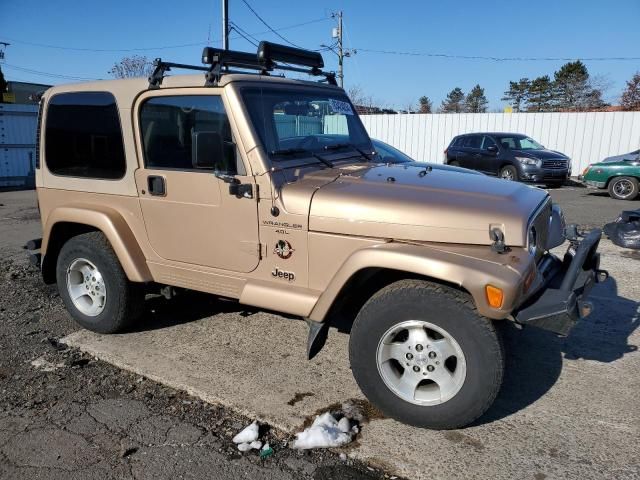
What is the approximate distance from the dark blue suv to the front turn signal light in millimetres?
13711

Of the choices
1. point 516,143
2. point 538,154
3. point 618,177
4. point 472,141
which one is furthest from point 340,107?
point 472,141

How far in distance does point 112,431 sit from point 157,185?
1.72 metres

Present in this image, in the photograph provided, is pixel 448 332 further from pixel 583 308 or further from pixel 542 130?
pixel 542 130

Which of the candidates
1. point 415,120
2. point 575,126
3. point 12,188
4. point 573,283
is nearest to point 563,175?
point 575,126

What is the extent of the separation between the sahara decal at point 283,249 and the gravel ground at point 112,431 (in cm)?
106

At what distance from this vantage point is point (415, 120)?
2245 centimetres

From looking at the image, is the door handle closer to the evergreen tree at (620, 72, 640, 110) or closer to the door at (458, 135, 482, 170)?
the door at (458, 135, 482, 170)

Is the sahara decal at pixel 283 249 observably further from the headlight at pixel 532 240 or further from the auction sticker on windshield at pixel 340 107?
the auction sticker on windshield at pixel 340 107

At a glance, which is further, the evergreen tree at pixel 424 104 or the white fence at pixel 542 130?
the evergreen tree at pixel 424 104

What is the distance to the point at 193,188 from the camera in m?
3.70

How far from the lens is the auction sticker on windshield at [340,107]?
4410 millimetres

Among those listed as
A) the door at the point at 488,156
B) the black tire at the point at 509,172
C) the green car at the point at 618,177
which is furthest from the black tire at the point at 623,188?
the door at the point at 488,156

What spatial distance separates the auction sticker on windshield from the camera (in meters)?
4.41

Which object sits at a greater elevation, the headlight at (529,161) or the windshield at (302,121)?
the windshield at (302,121)
